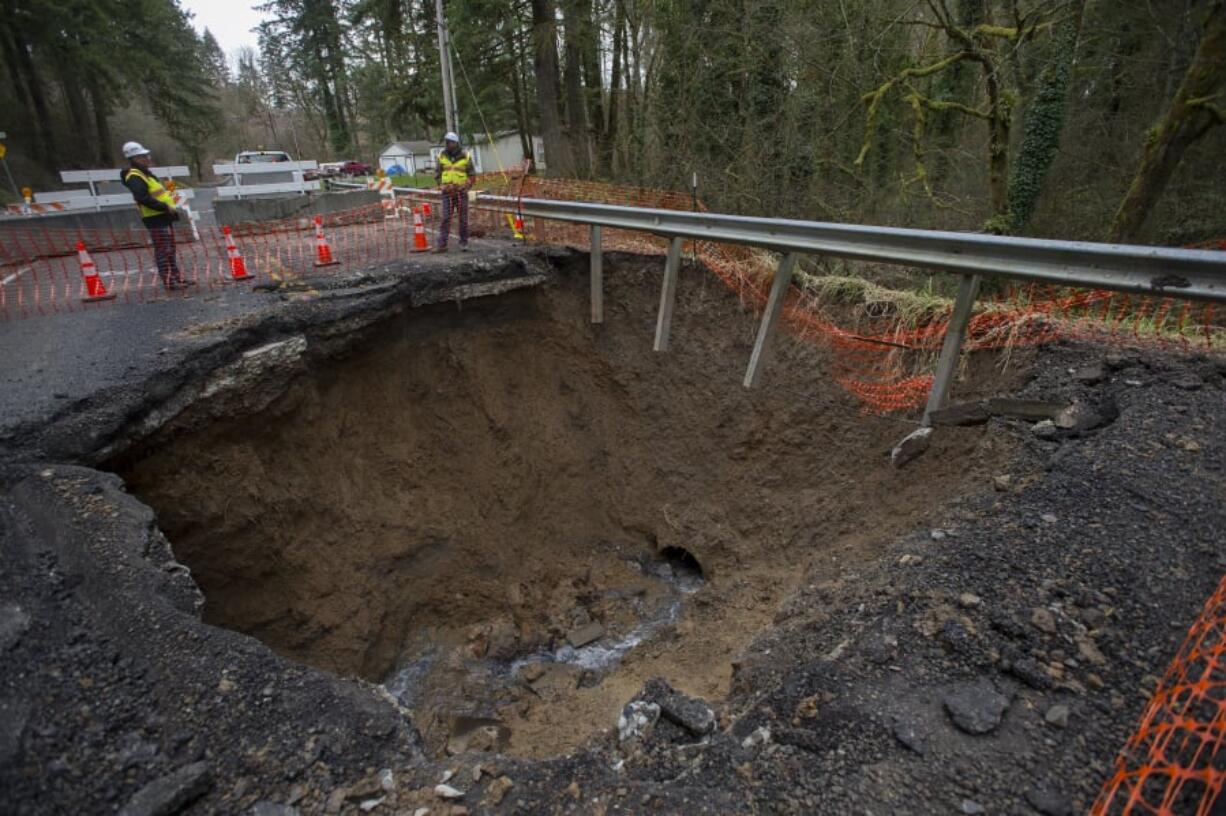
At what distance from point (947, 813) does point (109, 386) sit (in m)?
5.39

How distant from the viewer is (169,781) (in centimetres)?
206

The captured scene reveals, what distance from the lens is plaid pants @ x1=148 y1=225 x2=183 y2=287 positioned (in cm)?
696

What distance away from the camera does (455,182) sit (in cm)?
799

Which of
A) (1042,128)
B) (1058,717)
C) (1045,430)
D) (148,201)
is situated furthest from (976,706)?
(1042,128)

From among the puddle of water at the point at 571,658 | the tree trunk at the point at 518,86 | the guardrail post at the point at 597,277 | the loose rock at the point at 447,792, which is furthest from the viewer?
the tree trunk at the point at 518,86

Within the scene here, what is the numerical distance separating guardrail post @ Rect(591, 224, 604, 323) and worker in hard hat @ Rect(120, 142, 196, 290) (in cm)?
472

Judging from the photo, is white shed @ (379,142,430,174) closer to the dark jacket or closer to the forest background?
the forest background

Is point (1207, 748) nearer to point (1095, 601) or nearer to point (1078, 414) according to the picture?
→ point (1095, 601)

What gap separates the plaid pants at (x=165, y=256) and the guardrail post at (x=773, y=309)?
655cm

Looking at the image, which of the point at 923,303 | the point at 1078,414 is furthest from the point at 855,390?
the point at 1078,414

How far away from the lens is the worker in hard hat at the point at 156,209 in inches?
275

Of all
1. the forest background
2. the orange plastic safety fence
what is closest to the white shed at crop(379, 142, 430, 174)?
the forest background

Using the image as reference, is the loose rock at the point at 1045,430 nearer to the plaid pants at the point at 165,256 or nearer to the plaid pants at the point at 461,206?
the plaid pants at the point at 461,206

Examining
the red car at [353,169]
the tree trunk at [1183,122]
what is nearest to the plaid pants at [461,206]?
the tree trunk at [1183,122]
